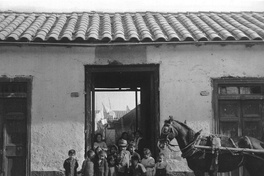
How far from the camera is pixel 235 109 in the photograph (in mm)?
8758

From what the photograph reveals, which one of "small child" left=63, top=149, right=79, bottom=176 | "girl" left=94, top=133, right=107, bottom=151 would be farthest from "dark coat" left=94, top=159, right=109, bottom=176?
"girl" left=94, top=133, right=107, bottom=151

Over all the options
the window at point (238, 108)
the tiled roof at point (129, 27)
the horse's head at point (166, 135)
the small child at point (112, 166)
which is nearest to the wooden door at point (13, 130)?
the tiled roof at point (129, 27)

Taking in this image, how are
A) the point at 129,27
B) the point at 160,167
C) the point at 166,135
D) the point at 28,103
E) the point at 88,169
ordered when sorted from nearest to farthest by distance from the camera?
1. the point at 166,135
2. the point at 88,169
3. the point at 160,167
4. the point at 28,103
5. the point at 129,27

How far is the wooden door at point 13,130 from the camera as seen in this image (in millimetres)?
8625

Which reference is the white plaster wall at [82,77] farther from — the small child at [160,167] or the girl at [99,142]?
the small child at [160,167]

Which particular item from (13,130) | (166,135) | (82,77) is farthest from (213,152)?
(13,130)

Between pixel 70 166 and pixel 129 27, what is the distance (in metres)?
3.86

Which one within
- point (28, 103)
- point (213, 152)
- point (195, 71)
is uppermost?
point (195, 71)

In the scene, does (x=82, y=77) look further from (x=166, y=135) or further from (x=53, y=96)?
(x=166, y=135)

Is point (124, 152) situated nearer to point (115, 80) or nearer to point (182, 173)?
point (182, 173)

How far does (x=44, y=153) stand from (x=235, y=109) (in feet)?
14.1

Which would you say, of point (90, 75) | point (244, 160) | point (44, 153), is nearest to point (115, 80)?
point (90, 75)

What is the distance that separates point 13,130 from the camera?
870 cm

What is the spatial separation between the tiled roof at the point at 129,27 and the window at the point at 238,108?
1.00 meters
